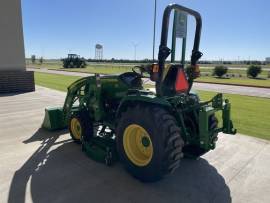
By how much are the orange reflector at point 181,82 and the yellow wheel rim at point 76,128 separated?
7.86ft

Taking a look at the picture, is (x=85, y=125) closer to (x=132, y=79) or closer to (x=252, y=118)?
(x=132, y=79)

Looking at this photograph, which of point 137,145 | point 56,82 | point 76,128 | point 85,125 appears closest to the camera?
point 137,145

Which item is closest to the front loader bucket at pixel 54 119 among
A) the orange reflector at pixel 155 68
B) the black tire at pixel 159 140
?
the black tire at pixel 159 140

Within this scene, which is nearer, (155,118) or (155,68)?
(155,118)

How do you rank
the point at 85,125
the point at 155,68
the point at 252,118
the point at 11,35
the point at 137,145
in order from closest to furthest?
the point at 155,68, the point at 137,145, the point at 85,125, the point at 252,118, the point at 11,35

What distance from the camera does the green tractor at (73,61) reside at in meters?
41.4

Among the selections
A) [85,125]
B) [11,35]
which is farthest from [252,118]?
[11,35]

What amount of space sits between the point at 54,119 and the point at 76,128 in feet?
3.59

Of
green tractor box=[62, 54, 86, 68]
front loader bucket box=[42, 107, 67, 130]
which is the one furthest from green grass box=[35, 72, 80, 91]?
green tractor box=[62, 54, 86, 68]

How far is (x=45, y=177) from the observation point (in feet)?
12.6

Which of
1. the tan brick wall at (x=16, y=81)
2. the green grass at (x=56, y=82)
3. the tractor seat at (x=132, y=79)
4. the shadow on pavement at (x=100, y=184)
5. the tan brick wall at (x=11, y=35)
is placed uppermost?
the tan brick wall at (x=11, y=35)

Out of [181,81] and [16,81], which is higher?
[181,81]

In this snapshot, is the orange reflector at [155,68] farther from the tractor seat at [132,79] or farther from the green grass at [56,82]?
the green grass at [56,82]

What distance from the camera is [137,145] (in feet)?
13.3
